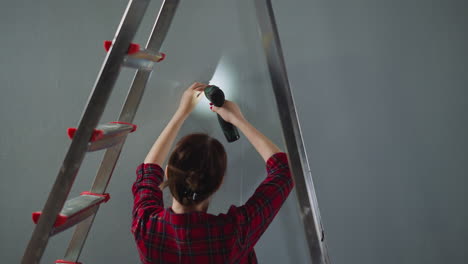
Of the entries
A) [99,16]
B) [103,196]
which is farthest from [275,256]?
[99,16]

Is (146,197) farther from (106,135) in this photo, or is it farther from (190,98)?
(190,98)

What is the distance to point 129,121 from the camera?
3.43 feet

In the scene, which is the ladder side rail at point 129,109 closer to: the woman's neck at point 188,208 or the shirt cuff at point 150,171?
the shirt cuff at point 150,171

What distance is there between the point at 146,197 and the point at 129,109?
279 millimetres

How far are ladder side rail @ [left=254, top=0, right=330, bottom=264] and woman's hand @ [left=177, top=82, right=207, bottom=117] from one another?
1.28 ft

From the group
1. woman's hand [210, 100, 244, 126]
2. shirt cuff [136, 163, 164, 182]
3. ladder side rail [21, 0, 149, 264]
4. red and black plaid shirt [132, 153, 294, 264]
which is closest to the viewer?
ladder side rail [21, 0, 149, 264]

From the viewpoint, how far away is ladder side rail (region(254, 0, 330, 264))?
912 millimetres

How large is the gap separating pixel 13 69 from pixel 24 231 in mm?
593

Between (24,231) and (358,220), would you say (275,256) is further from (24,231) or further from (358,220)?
(24,231)

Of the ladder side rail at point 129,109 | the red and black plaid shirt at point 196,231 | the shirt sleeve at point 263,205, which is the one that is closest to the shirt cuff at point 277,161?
the shirt sleeve at point 263,205

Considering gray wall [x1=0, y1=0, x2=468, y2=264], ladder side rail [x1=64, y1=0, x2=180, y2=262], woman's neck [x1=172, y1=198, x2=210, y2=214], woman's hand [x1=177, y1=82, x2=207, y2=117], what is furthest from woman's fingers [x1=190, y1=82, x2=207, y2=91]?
woman's neck [x1=172, y1=198, x2=210, y2=214]

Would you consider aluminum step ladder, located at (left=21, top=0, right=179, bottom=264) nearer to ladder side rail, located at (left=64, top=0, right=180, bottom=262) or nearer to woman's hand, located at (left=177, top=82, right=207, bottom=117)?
ladder side rail, located at (left=64, top=0, right=180, bottom=262)

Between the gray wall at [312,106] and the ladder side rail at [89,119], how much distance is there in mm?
530

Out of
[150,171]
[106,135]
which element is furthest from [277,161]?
[106,135]
